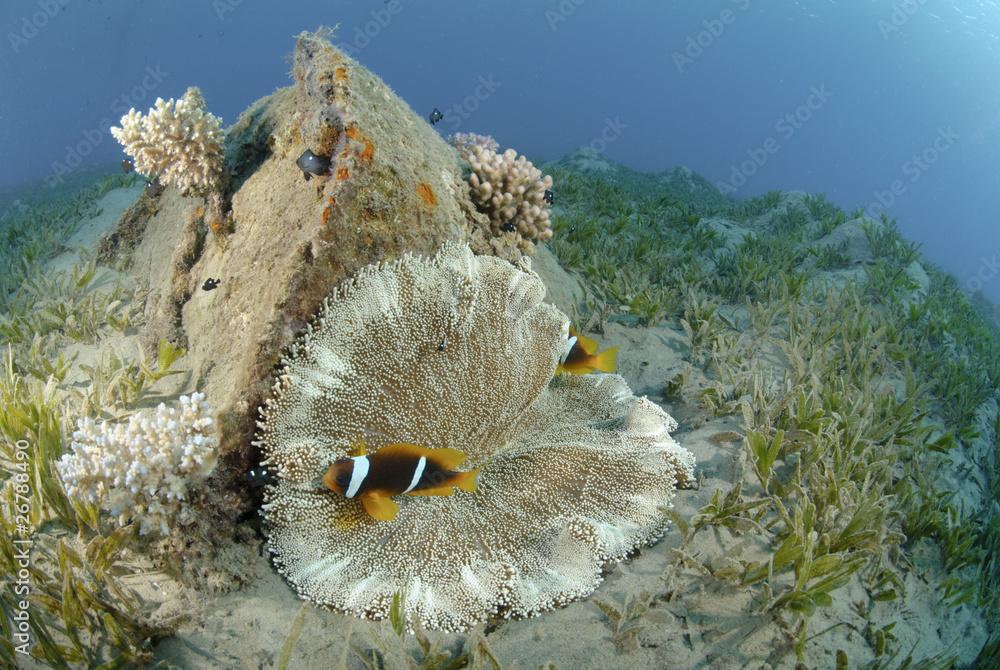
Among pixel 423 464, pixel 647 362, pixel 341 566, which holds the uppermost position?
pixel 647 362

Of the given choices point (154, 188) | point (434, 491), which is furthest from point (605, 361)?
point (154, 188)

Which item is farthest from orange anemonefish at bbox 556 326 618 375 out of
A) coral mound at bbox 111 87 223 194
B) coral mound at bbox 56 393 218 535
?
coral mound at bbox 111 87 223 194

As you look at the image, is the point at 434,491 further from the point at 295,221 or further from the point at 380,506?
the point at 295,221

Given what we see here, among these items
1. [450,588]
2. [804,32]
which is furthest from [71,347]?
[804,32]

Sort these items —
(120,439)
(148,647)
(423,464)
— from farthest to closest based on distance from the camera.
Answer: (120,439), (423,464), (148,647)

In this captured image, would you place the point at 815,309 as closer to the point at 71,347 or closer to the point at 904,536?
the point at 904,536

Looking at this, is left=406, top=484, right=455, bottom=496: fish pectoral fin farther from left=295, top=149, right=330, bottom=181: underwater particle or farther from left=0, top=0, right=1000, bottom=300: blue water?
left=0, top=0, right=1000, bottom=300: blue water

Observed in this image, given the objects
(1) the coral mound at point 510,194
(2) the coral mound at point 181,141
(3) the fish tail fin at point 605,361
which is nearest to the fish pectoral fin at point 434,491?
(3) the fish tail fin at point 605,361
